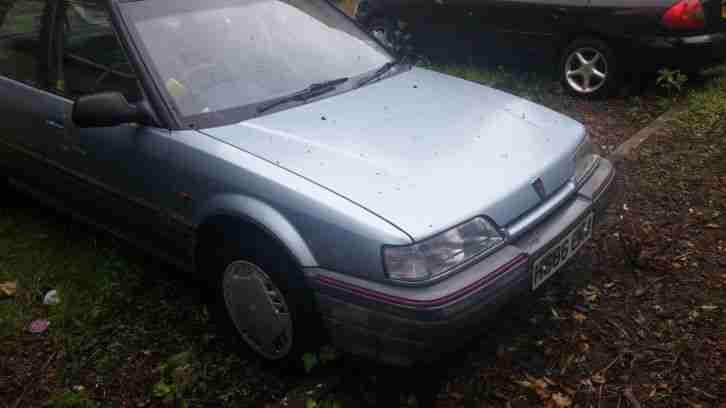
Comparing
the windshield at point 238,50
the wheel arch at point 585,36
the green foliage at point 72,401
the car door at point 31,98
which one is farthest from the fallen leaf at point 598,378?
the wheel arch at point 585,36

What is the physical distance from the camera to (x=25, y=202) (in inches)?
190

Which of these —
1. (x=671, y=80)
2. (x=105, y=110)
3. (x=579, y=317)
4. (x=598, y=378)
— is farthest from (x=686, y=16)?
(x=105, y=110)

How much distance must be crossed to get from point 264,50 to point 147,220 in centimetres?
104

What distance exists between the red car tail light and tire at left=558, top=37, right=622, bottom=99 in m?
0.55

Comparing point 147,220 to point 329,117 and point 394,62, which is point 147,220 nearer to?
point 329,117

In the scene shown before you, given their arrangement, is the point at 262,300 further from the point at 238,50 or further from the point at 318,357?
the point at 238,50

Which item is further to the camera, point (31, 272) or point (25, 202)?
point (25, 202)

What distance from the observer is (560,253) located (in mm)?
2785

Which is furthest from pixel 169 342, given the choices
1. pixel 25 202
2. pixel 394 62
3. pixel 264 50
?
pixel 25 202

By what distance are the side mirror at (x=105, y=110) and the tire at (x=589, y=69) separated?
456 centimetres

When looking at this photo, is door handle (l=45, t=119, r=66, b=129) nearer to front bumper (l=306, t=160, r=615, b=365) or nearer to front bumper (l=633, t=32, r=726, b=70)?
front bumper (l=306, t=160, r=615, b=365)

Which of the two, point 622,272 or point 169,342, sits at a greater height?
point 622,272

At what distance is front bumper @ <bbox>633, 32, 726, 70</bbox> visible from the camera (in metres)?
5.71

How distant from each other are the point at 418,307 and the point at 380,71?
1.74 m
